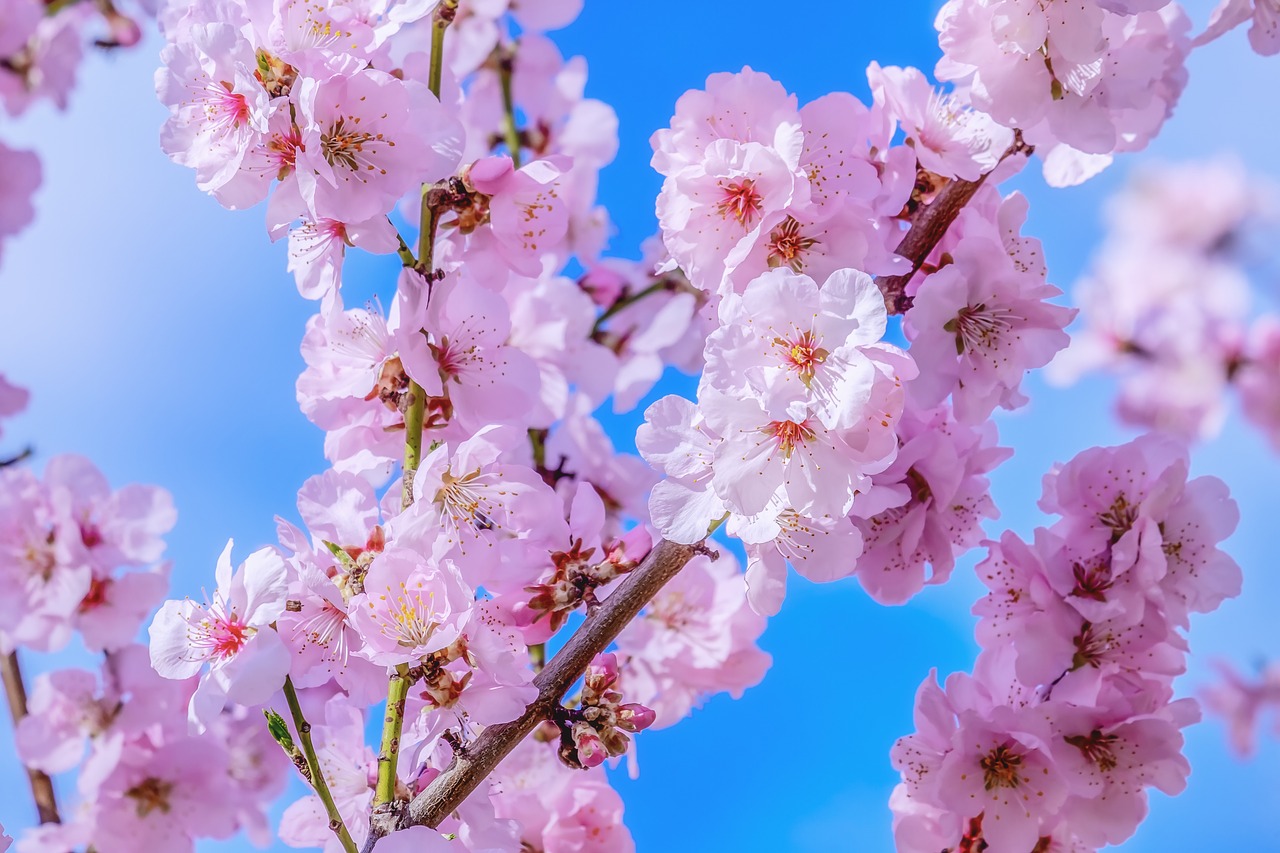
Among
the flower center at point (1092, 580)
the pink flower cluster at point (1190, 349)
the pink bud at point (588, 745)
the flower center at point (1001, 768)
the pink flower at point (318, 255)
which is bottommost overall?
the pink bud at point (588, 745)

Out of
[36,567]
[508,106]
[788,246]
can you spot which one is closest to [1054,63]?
[788,246]

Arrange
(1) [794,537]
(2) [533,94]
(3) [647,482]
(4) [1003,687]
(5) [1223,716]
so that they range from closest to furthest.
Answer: (1) [794,537]
(4) [1003,687]
(3) [647,482]
(2) [533,94]
(5) [1223,716]

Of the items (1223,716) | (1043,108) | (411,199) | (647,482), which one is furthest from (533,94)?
(1223,716)

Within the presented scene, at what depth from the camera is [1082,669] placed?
173 cm

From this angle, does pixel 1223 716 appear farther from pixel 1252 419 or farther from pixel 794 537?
pixel 794 537

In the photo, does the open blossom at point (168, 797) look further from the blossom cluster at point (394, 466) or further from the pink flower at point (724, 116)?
the pink flower at point (724, 116)

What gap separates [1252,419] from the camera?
20.5 feet

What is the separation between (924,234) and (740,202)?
32 cm

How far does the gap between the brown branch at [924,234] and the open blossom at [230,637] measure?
3.09 ft

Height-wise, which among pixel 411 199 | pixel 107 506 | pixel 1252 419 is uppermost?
pixel 1252 419

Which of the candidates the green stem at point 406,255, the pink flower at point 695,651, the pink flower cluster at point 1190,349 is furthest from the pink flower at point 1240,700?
the green stem at point 406,255

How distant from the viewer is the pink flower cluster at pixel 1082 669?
1708 millimetres

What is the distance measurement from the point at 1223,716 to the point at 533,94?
16.1 ft

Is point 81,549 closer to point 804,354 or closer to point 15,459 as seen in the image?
point 15,459
